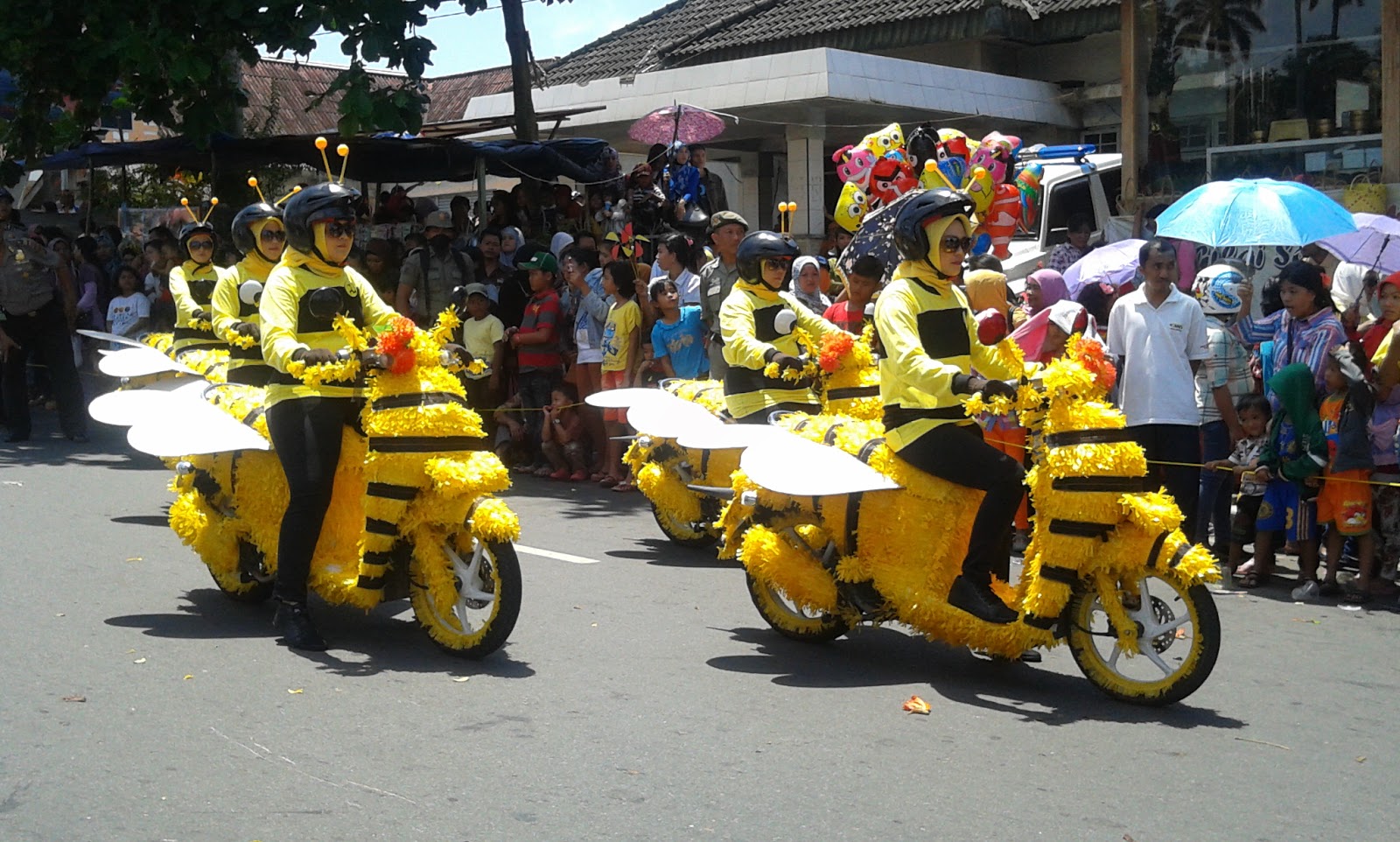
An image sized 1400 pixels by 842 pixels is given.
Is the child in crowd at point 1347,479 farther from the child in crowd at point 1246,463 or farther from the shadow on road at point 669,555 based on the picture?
the shadow on road at point 669,555

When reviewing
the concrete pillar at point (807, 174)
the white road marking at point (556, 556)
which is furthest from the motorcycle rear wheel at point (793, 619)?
the concrete pillar at point (807, 174)

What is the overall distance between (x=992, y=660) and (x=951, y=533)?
63 cm

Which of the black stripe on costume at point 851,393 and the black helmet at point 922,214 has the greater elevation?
the black helmet at point 922,214

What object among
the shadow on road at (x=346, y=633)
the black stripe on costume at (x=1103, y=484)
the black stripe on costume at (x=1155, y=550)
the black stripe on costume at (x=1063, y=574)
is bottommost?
the shadow on road at (x=346, y=633)

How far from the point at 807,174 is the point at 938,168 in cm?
867

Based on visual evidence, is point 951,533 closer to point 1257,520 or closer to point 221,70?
point 1257,520

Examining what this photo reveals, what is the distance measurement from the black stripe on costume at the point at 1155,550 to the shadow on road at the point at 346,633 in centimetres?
264

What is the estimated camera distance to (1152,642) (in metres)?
5.88

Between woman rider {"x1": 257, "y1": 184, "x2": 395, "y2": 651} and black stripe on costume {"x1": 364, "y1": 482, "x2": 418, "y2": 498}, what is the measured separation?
434mm

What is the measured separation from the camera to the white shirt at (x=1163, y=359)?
8.69 m

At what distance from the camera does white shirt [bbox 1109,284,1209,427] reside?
28.5 ft

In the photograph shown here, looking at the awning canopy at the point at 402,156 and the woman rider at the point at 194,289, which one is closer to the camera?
the woman rider at the point at 194,289

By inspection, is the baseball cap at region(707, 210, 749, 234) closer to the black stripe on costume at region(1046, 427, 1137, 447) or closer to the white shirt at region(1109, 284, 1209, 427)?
the white shirt at region(1109, 284, 1209, 427)

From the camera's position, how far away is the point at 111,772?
17.0 feet
